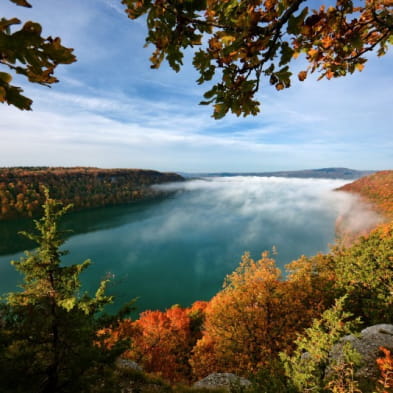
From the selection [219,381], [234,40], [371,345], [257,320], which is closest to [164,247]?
[257,320]

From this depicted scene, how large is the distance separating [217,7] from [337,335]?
10859 mm

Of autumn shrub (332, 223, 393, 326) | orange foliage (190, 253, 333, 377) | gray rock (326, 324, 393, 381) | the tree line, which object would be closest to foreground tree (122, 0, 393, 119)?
the tree line

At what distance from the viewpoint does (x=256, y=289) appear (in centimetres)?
2177

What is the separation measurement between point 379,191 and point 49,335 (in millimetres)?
192557

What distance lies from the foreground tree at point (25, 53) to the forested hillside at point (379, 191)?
140 meters

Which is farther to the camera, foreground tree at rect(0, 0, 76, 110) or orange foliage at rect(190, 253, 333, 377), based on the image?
orange foliage at rect(190, 253, 333, 377)

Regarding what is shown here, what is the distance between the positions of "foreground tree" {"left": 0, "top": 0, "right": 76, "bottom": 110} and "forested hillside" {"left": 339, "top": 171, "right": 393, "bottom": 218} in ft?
458

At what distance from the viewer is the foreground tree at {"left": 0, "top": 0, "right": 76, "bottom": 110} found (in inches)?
46.5

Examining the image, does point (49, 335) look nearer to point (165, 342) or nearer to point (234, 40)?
point (234, 40)

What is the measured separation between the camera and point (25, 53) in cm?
130

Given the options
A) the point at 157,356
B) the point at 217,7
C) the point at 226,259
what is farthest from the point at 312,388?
the point at 226,259

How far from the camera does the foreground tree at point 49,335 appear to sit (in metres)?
6.90

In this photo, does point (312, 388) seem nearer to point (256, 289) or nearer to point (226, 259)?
point (256, 289)

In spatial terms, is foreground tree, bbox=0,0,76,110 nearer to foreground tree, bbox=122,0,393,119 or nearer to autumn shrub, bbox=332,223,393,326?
foreground tree, bbox=122,0,393,119
